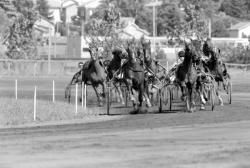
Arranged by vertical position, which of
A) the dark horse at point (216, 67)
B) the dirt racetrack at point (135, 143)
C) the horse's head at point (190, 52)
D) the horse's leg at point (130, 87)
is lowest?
the dirt racetrack at point (135, 143)

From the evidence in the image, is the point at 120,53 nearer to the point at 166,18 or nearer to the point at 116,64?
the point at 116,64

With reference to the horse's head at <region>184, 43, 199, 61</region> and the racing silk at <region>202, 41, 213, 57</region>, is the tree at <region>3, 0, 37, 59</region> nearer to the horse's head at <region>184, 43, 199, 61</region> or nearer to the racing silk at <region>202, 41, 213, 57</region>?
the racing silk at <region>202, 41, 213, 57</region>

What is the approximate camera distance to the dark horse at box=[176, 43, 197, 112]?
27953mm

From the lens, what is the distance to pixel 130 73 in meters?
29.0

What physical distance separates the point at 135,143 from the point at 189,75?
10.0 metres

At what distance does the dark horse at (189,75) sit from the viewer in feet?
91.7

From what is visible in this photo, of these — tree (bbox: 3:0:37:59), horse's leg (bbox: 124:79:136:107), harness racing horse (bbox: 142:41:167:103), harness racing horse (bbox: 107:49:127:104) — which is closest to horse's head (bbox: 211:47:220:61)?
harness racing horse (bbox: 142:41:167:103)

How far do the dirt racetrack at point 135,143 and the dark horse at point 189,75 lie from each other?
6.67 feet

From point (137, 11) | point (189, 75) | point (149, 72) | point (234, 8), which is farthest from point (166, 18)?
point (189, 75)

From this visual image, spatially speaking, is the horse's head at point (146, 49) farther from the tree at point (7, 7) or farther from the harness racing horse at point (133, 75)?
the tree at point (7, 7)

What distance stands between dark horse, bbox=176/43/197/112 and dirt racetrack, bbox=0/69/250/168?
203 centimetres

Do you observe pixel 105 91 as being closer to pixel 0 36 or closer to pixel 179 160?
pixel 179 160

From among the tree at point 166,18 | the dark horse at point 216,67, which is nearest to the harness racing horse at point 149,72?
the dark horse at point 216,67

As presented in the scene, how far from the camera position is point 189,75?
2814cm
